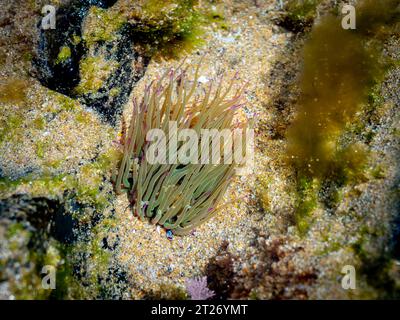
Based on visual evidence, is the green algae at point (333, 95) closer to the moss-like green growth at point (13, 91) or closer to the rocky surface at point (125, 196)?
the rocky surface at point (125, 196)

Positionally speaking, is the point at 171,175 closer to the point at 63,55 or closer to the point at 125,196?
the point at 125,196

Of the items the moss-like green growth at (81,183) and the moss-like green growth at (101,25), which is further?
the moss-like green growth at (101,25)

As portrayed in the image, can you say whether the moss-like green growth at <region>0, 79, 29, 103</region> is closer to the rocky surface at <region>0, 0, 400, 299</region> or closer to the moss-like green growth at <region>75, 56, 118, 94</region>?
the rocky surface at <region>0, 0, 400, 299</region>

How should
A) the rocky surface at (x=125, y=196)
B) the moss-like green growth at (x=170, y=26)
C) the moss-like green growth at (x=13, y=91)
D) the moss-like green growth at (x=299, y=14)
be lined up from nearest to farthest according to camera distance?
the rocky surface at (x=125, y=196)
the moss-like green growth at (x=13, y=91)
the moss-like green growth at (x=170, y=26)
the moss-like green growth at (x=299, y=14)

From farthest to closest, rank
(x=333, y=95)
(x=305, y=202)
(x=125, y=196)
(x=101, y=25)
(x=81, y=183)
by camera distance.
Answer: (x=101, y=25) → (x=333, y=95) → (x=125, y=196) → (x=81, y=183) → (x=305, y=202)

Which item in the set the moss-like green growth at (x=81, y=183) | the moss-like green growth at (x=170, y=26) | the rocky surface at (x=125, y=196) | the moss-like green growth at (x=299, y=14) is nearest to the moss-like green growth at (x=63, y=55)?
the rocky surface at (x=125, y=196)

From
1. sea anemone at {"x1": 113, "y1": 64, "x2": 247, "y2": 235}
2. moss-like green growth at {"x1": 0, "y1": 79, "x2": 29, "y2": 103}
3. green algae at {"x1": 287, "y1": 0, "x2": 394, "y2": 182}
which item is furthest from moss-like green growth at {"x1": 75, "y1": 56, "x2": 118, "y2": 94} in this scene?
green algae at {"x1": 287, "y1": 0, "x2": 394, "y2": 182}

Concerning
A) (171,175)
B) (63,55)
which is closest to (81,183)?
(171,175)
